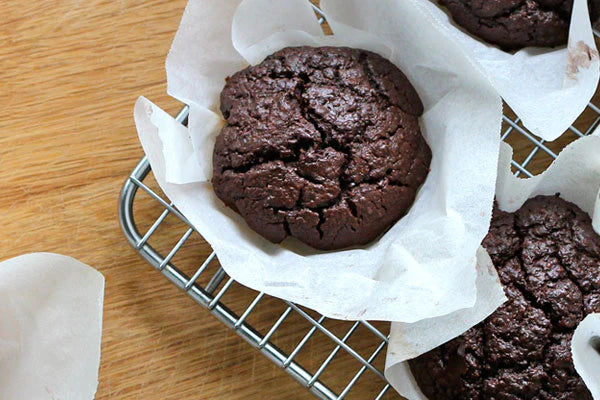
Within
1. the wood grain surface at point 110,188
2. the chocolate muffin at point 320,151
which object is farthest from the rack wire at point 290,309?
the chocolate muffin at point 320,151

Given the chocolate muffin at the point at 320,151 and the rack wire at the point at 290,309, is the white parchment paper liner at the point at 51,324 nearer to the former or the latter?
the rack wire at the point at 290,309

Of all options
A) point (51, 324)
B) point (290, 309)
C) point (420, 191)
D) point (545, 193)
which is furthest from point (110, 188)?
point (545, 193)

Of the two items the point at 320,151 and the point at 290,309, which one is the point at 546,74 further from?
the point at 290,309

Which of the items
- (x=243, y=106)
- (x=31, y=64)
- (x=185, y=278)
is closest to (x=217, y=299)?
(x=185, y=278)

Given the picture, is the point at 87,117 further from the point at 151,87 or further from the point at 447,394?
the point at 447,394

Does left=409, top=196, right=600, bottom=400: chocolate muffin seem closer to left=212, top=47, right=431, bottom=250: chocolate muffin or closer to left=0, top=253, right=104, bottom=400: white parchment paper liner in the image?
left=212, top=47, right=431, bottom=250: chocolate muffin

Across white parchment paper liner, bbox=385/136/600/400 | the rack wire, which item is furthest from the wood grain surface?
A: white parchment paper liner, bbox=385/136/600/400

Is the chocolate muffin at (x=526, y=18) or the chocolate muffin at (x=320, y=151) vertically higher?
the chocolate muffin at (x=526, y=18)

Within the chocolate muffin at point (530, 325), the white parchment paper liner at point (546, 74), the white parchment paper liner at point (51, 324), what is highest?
the white parchment paper liner at point (546, 74)
